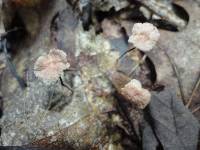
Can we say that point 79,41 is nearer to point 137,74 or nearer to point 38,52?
point 38,52

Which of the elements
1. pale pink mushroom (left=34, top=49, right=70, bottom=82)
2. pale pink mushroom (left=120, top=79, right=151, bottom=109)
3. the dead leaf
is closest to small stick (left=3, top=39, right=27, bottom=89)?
pale pink mushroom (left=34, top=49, right=70, bottom=82)

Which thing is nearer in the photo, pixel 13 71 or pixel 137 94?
pixel 137 94

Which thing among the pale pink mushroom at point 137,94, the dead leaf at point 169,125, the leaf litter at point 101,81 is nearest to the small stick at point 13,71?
the leaf litter at point 101,81

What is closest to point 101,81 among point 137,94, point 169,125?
point 137,94

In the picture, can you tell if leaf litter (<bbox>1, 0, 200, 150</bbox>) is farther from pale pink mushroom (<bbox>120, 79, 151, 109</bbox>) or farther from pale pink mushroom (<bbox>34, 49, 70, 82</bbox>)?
pale pink mushroom (<bbox>34, 49, 70, 82</bbox>)

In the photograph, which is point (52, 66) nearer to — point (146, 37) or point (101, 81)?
point (101, 81)
